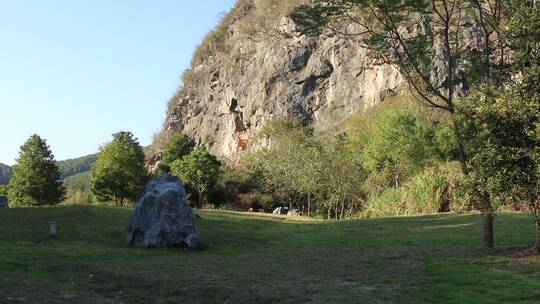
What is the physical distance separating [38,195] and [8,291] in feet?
121

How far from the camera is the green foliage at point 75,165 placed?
461ft

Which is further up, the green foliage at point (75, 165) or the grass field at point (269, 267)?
the green foliage at point (75, 165)

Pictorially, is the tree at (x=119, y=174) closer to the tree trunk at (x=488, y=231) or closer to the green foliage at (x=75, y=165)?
the tree trunk at (x=488, y=231)

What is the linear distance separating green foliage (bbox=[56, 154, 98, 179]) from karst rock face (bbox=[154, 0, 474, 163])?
3105 inches

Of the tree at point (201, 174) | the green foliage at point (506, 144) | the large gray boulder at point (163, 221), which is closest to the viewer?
the green foliage at point (506, 144)

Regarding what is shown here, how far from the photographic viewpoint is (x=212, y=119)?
65.8m

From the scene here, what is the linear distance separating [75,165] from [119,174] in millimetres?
110718

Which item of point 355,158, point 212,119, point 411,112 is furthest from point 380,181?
point 212,119

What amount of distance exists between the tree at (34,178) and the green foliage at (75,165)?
98.9 m

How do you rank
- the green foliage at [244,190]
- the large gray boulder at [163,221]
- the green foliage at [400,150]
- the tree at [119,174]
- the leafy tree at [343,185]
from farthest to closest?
the tree at [119,174] → the green foliage at [244,190] → the leafy tree at [343,185] → the green foliage at [400,150] → the large gray boulder at [163,221]

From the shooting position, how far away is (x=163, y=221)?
13344 mm

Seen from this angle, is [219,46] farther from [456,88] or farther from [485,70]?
[485,70]

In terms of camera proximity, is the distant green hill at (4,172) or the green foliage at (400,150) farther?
the distant green hill at (4,172)

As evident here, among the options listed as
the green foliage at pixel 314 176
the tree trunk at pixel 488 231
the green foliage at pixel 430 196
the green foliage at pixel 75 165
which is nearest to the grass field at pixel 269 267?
the tree trunk at pixel 488 231
